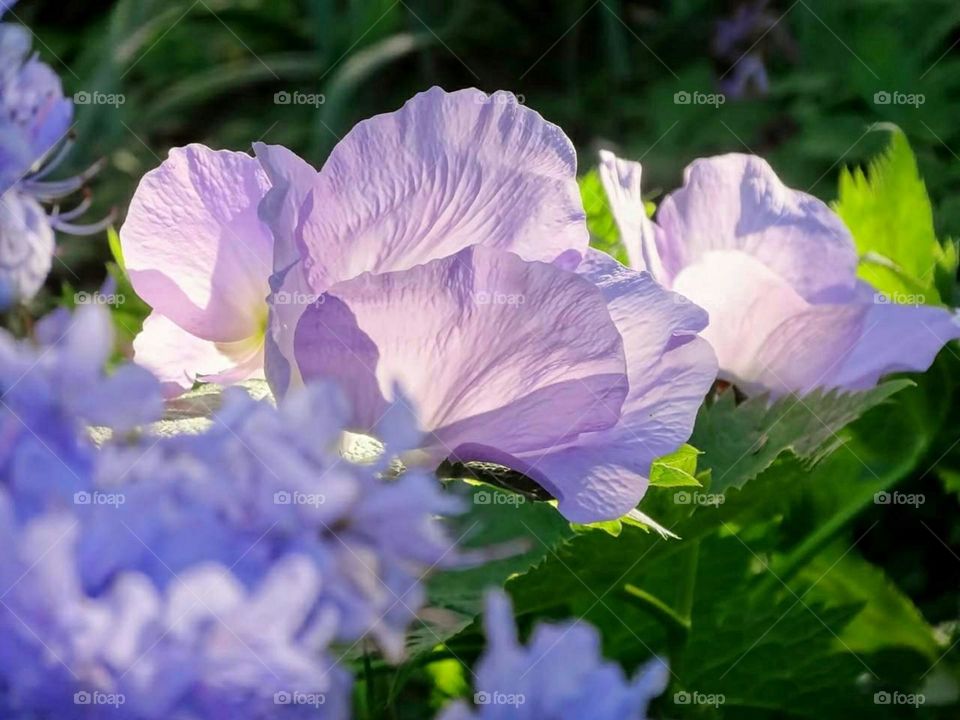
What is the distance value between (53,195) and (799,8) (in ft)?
6.79

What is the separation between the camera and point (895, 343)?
0.40m

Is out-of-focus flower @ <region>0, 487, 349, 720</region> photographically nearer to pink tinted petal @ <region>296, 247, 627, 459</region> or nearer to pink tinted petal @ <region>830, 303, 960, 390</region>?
pink tinted petal @ <region>296, 247, 627, 459</region>

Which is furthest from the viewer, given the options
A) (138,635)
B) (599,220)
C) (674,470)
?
(599,220)

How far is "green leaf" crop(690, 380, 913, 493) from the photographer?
381 millimetres

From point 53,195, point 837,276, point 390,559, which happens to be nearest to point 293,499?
point 390,559

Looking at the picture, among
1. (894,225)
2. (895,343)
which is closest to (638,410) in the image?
(895,343)

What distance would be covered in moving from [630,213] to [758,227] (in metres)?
0.07

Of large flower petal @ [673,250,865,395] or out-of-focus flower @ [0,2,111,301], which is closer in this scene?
large flower petal @ [673,250,865,395]

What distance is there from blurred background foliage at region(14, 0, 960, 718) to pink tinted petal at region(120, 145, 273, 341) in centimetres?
12

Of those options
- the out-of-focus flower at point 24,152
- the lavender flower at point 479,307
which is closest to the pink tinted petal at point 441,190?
the lavender flower at point 479,307

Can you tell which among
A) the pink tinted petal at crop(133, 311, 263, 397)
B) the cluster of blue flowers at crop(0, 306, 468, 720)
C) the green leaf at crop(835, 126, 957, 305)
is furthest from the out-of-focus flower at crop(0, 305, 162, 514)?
the green leaf at crop(835, 126, 957, 305)

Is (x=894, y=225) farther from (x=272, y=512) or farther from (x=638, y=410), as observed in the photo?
(x=272, y=512)

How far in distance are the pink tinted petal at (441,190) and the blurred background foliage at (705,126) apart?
0.32 ft

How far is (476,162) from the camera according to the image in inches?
11.9
